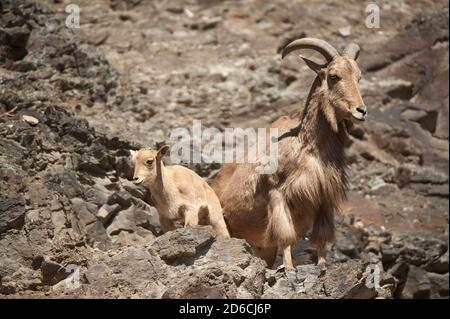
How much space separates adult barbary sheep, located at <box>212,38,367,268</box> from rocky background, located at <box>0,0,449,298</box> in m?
0.69

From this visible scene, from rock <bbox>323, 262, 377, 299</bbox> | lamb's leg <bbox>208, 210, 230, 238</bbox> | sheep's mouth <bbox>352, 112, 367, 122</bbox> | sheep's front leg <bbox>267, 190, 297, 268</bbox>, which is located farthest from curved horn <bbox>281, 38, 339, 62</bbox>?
rock <bbox>323, 262, 377, 299</bbox>

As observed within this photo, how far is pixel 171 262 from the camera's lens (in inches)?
423

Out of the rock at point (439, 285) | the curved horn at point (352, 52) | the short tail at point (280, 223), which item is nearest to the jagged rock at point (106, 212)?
the short tail at point (280, 223)

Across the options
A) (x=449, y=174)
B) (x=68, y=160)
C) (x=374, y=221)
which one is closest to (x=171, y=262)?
(x=68, y=160)

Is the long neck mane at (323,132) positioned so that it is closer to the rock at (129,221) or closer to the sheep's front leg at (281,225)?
the sheep's front leg at (281,225)

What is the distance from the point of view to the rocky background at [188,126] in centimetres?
1091

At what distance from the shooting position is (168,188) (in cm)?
1162

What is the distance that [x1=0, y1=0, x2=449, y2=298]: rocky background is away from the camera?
1091cm

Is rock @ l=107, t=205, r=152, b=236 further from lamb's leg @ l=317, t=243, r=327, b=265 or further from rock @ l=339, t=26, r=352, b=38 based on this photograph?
rock @ l=339, t=26, r=352, b=38

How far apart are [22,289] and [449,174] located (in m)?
9.90

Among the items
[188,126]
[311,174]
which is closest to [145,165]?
[311,174]

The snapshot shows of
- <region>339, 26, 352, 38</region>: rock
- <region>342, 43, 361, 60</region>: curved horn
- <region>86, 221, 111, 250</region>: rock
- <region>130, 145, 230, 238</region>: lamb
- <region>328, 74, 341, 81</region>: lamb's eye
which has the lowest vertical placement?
<region>86, 221, 111, 250</region>: rock

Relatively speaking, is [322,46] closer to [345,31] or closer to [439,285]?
[439,285]

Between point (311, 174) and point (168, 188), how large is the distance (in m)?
1.95
